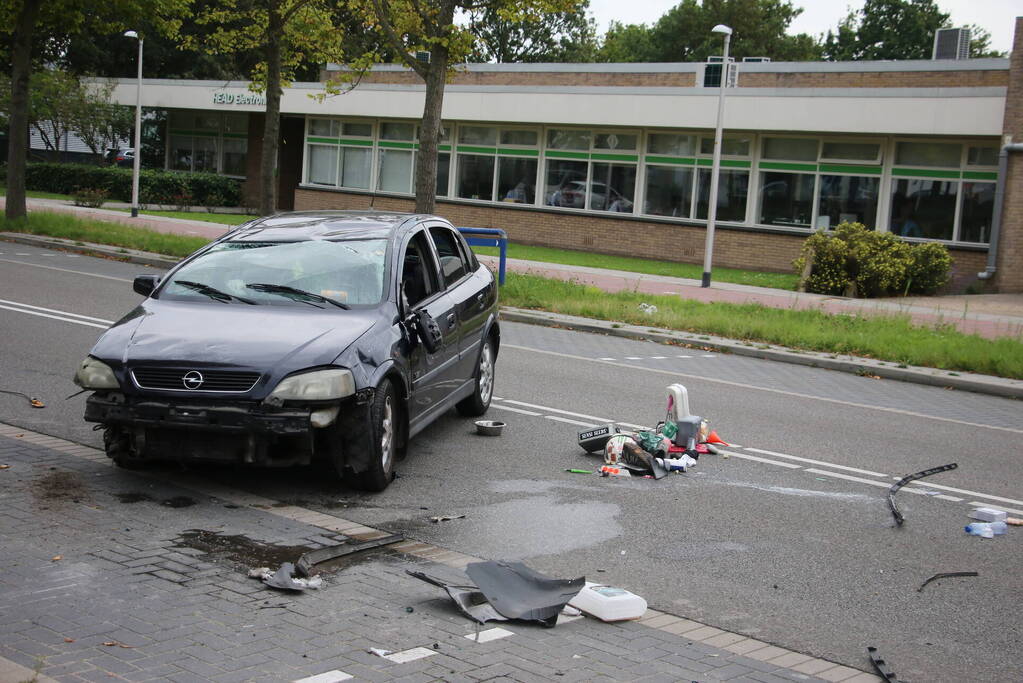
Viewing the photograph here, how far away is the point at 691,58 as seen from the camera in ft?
249

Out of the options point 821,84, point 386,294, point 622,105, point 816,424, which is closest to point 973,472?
point 816,424

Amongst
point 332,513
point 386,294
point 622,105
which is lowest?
point 332,513

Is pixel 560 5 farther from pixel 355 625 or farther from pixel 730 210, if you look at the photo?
pixel 355 625

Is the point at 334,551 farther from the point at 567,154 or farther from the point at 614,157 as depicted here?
the point at 567,154

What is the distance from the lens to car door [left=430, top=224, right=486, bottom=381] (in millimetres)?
9008

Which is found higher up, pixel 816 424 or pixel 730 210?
pixel 730 210

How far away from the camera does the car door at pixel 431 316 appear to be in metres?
7.85

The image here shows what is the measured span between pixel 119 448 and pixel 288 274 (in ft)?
5.39

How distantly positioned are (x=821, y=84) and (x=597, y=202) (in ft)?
24.3

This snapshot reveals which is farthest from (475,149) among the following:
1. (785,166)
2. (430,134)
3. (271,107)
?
(430,134)

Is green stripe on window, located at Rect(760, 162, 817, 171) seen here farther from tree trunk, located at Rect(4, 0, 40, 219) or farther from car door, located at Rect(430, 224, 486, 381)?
car door, located at Rect(430, 224, 486, 381)

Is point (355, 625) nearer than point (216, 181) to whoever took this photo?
Yes

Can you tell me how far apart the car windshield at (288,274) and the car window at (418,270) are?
0.70 ft

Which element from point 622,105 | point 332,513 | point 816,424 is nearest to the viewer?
point 332,513
